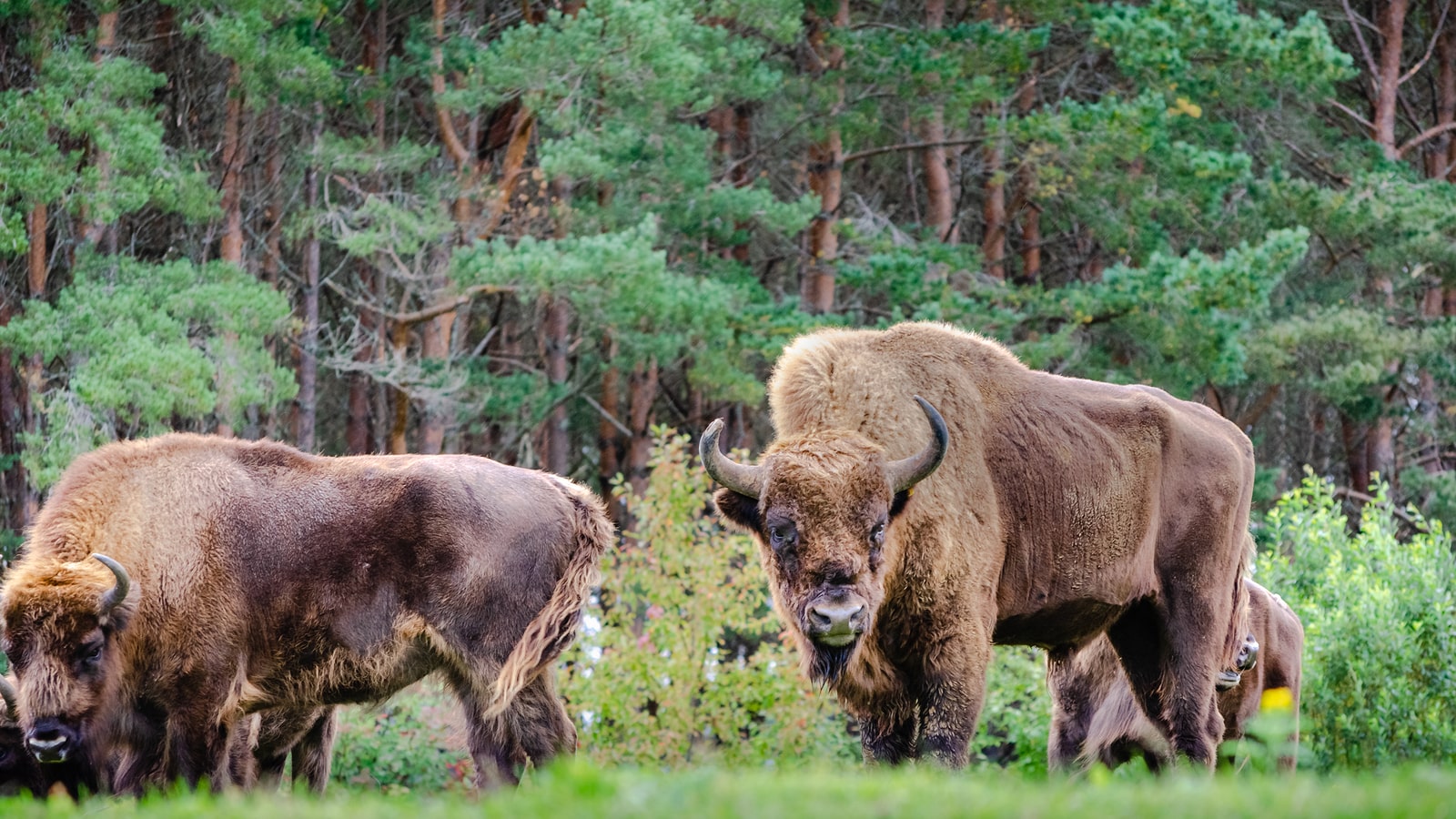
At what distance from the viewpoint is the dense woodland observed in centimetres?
1839

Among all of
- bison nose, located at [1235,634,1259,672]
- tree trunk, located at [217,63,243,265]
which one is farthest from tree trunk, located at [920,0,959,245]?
bison nose, located at [1235,634,1259,672]

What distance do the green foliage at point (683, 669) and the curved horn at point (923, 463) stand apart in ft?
19.6

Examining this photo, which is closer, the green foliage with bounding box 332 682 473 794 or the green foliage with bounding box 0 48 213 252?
the green foliage with bounding box 332 682 473 794

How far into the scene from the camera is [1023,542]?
8.27 m

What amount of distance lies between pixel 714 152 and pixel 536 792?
21843 mm

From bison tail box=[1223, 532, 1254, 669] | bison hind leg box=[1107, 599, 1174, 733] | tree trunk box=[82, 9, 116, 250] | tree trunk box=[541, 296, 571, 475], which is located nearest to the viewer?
bison hind leg box=[1107, 599, 1174, 733]

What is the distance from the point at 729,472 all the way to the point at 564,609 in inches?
71.4

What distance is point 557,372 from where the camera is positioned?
80.8 ft

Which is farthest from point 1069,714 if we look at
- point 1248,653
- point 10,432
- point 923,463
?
point 10,432

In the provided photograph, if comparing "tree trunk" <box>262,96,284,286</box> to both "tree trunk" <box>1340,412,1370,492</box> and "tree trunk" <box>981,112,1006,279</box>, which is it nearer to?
"tree trunk" <box>981,112,1006,279</box>

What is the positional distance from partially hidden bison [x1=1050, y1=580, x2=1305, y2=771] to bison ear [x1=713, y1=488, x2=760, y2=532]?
3.28 metres

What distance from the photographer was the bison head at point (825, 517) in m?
7.04

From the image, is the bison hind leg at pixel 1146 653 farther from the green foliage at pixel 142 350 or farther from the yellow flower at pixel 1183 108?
the yellow flower at pixel 1183 108

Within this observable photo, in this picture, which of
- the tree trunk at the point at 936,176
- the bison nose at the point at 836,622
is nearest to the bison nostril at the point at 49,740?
the bison nose at the point at 836,622
